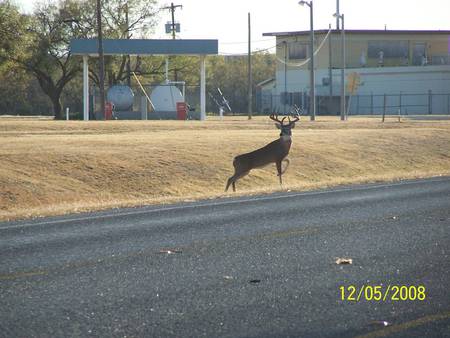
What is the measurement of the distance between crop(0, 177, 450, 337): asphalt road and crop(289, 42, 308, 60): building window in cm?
7064

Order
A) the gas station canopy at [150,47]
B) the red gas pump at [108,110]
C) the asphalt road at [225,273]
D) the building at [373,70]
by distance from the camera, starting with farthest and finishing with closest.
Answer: the building at [373,70], the gas station canopy at [150,47], the red gas pump at [108,110], the asphalt road at [225,273]

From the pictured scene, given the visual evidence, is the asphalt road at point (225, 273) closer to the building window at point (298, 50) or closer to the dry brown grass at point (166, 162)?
the dry brown grass at point (166, 162)

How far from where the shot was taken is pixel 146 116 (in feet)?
175

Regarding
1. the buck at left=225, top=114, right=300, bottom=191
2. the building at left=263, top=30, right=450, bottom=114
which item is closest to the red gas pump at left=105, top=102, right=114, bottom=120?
the building at left=263, top=30, right=450, bottom=114

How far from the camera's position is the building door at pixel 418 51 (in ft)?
274

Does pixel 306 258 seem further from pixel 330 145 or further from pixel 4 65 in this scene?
pixel 4 65

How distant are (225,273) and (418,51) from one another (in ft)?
258

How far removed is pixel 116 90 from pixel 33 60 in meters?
12.6

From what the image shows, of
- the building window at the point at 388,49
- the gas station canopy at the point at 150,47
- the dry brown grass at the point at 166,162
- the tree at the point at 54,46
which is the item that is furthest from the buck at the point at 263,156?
the building window at the point at 388,49

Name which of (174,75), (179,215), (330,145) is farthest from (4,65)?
(179,215)

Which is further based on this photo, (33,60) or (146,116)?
(33,60)

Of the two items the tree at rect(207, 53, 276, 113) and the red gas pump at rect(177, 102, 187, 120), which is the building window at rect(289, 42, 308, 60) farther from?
the red gas pump at rect(177, 102, 187, 120)

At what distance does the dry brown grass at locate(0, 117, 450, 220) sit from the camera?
21906 mm

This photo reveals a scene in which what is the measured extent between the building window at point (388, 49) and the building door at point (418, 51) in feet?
3.08
